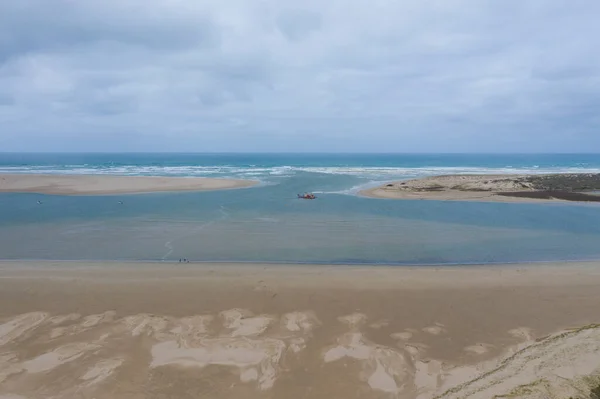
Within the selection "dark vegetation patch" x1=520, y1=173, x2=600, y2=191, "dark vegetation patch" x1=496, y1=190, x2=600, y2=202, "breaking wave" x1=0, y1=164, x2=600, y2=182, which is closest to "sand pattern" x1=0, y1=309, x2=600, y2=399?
"dark vegetation patch" x1=496, y1=190, x2=600, y2=202

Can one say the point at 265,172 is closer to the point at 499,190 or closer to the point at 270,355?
the point at 499,190

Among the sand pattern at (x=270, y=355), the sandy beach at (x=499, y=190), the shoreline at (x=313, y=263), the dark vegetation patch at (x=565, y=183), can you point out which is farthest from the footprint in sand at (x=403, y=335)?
the dark vegetation patch at (x=565, y=183)

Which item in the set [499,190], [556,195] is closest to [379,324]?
[556,195]

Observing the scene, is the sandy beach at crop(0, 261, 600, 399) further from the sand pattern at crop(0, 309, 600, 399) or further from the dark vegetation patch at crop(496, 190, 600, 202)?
the dark vegetation patch at crop(496, 190, 600, 202)

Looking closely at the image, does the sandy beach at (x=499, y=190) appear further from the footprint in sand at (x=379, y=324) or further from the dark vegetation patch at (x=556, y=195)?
the footprint in sand at (x=379, y=324)

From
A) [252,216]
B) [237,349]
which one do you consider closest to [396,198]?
[252,216]
